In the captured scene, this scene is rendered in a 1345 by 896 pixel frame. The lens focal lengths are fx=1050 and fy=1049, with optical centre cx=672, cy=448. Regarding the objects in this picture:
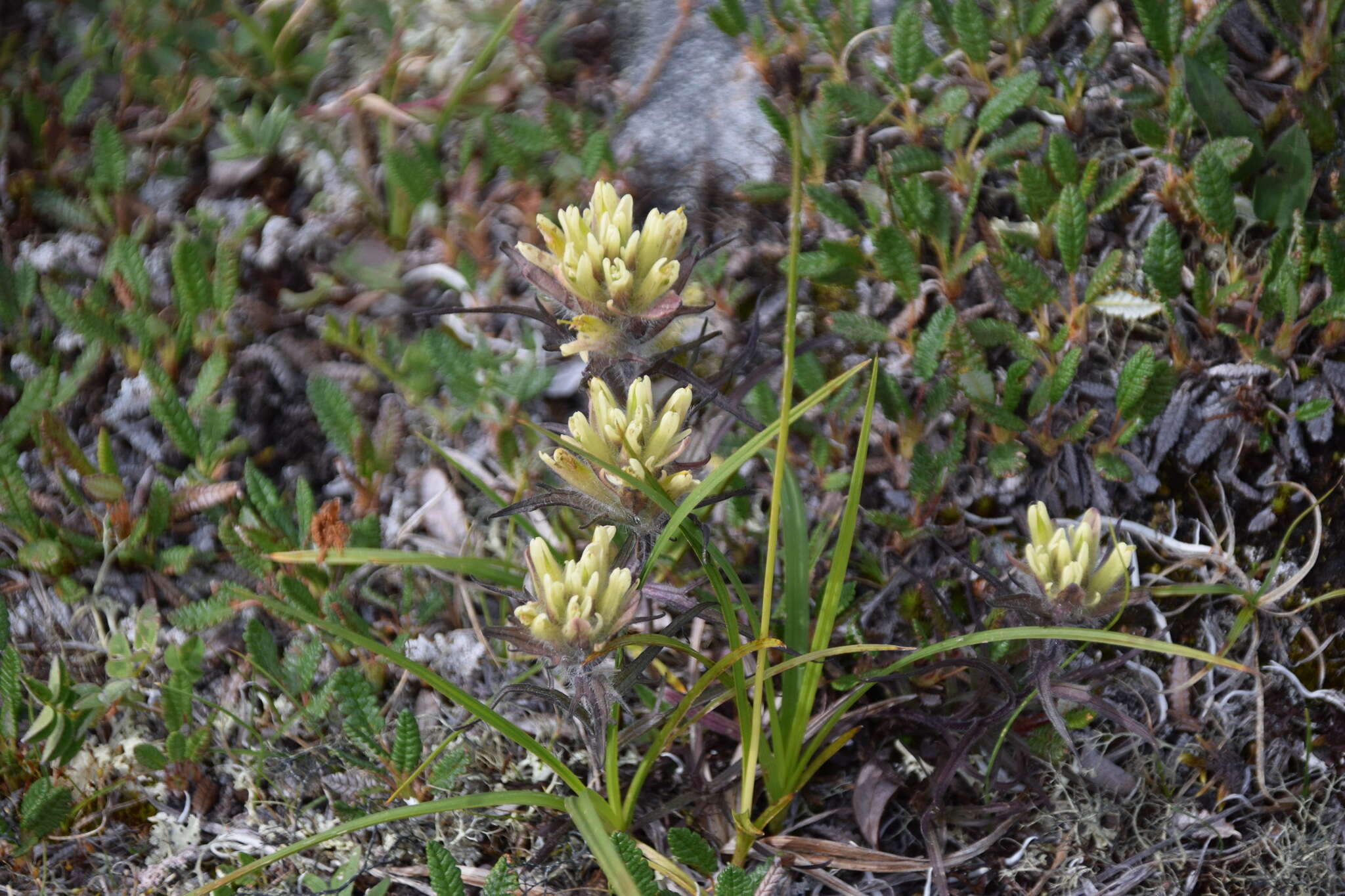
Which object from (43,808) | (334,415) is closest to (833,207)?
(334,415)

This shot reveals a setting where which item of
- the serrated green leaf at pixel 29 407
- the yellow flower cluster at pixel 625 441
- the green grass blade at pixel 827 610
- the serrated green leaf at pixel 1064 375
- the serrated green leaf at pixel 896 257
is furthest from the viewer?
the serrated green leaf at pixel 29 407

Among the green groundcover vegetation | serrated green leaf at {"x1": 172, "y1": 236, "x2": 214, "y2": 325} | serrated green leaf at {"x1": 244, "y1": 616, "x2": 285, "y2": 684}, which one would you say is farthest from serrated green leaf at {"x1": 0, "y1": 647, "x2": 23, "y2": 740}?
serrated green leaf at {"x1": 172, "y1": 236, "x2": 214, "y2": 325}

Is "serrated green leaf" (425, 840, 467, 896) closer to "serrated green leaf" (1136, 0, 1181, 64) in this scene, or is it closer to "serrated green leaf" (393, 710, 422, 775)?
"serrated green leaf" (393, 710, 422, 775)

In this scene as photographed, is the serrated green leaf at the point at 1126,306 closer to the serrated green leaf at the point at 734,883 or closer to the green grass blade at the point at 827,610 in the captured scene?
the green grass blade at the point at 827,610

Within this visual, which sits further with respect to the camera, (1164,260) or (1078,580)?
(1164,260)

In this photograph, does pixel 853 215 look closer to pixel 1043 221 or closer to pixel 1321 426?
pixel 1043 221

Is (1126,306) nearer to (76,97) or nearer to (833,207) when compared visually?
(833,207)

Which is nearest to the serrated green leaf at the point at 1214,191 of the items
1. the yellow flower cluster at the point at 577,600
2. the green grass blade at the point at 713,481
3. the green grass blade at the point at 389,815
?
the green grass blade at the point at 713,481
